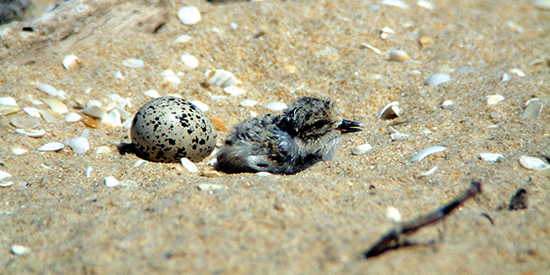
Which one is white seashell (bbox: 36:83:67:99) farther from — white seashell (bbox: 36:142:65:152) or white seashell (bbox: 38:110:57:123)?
white seashell (bbox: 36:142:65:152)

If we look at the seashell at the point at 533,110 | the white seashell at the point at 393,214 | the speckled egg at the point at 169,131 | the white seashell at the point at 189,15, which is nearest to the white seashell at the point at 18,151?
the speckled egg at the point at 169,131

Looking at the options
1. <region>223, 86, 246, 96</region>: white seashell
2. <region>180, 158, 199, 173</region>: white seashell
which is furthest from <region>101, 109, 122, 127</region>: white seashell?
<region>223, 86, 246, 96</region>: white seashell

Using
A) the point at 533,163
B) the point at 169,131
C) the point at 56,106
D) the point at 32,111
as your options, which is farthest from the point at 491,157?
the point at 32,111

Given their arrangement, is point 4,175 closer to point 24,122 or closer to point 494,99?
point 24,122

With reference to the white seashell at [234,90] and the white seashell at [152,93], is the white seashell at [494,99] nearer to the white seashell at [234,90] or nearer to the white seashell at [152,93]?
the white seashell at [234,90]

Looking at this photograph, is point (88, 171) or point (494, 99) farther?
point (494, 99)

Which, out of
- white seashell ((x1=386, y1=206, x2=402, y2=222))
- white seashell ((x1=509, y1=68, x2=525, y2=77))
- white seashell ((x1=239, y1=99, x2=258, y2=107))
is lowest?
white seashell ((x1=239, y1=99, x2=258, y2=107))
